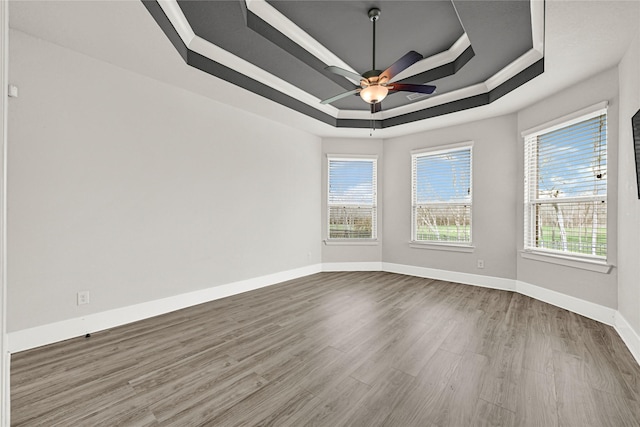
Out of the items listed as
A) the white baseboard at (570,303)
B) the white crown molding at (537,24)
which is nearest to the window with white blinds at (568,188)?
the white baseboard at (570,303)

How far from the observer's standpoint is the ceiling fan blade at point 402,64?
2521 millimetres

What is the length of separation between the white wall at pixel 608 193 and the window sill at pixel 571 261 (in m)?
0.05

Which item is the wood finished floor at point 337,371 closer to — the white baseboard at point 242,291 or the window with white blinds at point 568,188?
the white baseboard at point 242,291

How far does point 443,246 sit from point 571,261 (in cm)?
182

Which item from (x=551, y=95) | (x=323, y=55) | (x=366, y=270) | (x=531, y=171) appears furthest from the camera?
(x=366, y=270)

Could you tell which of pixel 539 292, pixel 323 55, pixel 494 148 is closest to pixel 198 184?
pixel 323 55

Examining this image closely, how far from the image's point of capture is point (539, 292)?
155 inches

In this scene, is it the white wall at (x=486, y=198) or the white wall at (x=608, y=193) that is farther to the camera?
the white wall at (x=486, y=198)

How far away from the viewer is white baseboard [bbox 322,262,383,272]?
225 inches

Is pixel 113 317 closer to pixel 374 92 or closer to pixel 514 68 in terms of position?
pixel 374 92

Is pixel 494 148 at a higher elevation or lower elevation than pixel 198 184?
higher

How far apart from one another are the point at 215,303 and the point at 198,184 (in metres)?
1.55

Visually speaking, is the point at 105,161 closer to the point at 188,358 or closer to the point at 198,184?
the point at 198,184

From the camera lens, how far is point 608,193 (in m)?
3.12
